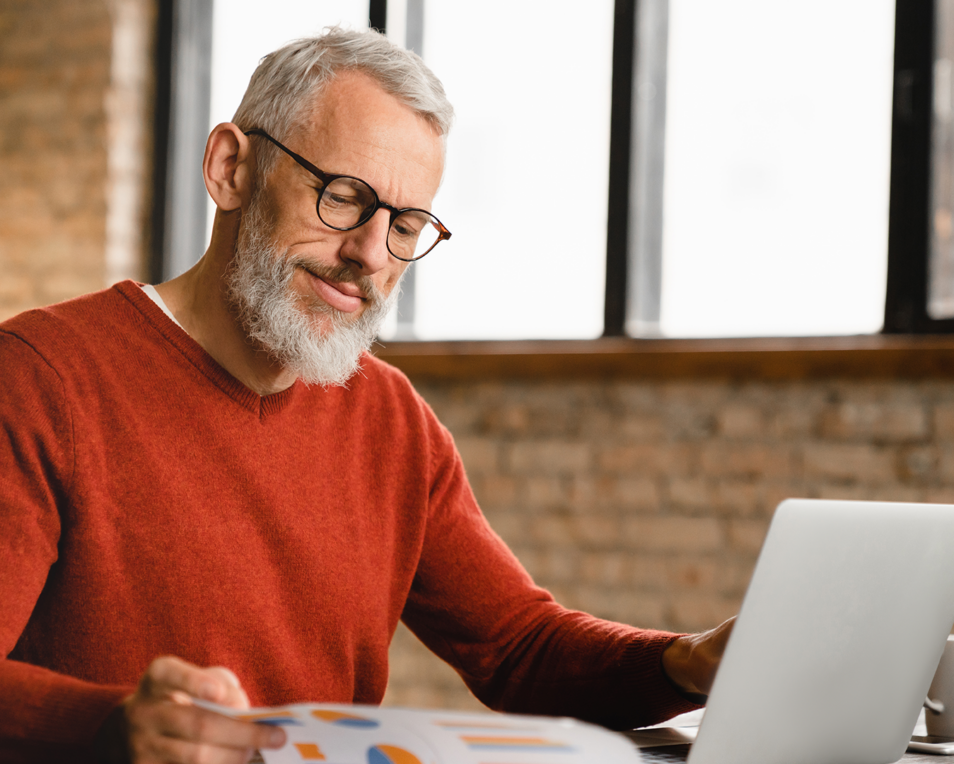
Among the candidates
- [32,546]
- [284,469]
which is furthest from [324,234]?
[32,546]

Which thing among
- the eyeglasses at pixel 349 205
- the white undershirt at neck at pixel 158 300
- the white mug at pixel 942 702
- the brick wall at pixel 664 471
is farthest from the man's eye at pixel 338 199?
the brick wall at pixel 664 471

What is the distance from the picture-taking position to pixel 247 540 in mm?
1277

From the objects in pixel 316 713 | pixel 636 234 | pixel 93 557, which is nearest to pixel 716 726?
pixel 316 713

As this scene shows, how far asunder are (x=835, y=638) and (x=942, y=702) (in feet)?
1.27

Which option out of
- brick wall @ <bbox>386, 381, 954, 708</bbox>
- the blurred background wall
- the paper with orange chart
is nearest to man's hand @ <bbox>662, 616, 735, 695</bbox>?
the paper with orange chart

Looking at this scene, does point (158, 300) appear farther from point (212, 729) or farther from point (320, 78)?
point (212, 729)

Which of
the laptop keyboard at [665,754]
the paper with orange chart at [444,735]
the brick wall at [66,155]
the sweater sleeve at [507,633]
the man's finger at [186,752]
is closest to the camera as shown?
the paper with orange chart at [444,735]

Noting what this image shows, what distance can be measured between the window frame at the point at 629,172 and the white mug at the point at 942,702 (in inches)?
64.1

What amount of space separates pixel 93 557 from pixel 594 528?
6.92 ft

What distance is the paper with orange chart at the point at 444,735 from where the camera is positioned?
63 cm

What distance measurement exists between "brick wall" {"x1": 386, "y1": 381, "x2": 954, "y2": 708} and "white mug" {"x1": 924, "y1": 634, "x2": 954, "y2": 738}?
1.38 meters

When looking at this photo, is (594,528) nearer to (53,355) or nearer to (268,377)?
(268,377)

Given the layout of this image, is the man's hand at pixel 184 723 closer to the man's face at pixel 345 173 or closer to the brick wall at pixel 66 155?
the man's face at pixel 345 173

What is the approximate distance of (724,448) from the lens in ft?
9.62
